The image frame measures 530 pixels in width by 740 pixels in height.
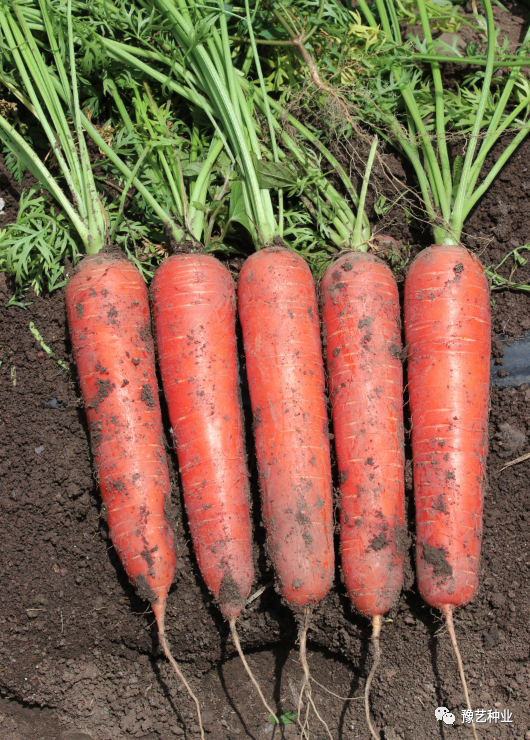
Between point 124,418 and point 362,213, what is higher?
point 362,213

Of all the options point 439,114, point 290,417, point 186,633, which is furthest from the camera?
point 439,114

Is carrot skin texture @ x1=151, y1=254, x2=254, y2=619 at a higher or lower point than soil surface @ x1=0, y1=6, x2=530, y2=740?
higher

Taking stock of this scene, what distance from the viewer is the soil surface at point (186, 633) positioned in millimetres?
2369

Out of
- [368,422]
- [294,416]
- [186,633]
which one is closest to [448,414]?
[368,422]

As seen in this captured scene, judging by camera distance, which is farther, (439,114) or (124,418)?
(439,114)

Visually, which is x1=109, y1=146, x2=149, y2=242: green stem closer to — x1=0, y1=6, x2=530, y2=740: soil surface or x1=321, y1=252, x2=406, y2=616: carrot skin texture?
x1=0, y1=6, x2=530, y2=740: soil surface

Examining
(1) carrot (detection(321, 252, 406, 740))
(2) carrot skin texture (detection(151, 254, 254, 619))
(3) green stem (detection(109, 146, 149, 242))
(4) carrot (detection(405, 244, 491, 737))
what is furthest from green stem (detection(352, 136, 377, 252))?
(3) green stem (detection(109, 146, 149, 242))

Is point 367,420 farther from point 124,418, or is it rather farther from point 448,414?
point 124,418

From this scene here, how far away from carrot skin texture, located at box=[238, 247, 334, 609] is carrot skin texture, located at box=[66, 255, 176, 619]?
46cm

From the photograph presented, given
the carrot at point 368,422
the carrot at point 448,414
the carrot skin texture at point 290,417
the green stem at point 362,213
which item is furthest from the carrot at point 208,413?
the carrot at point 448,414

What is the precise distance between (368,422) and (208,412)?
0.70 m

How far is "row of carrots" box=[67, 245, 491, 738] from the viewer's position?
89.0 inches

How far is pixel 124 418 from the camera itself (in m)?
2.34

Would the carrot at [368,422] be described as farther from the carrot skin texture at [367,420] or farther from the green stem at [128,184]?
the green stem at [128,184]
